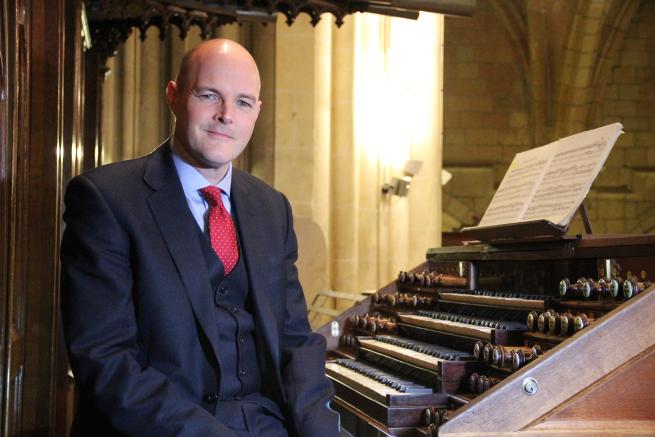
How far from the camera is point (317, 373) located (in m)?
2.47

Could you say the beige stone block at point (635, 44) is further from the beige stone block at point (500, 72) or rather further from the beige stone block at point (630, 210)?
the beige stone block at point (630, 210)

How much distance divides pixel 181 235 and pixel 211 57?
0.44 m

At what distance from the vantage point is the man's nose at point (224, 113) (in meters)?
2.28

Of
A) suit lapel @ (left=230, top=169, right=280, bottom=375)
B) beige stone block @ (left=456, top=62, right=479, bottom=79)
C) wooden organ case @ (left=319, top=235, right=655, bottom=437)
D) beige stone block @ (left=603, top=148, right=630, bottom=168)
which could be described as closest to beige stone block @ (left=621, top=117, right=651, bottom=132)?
beige stone block @ (left=603, top=148, right=630, bottom=168)

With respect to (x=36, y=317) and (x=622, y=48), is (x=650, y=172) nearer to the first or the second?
(x=622, y=48)

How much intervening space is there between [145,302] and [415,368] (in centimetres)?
187

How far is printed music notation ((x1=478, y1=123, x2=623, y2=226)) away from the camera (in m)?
3.75

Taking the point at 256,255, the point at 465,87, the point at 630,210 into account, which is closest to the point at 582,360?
the point at 256,255

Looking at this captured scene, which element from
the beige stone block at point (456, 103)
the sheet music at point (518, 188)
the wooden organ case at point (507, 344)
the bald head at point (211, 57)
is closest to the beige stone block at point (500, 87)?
the beige stone block at point (456, 103)

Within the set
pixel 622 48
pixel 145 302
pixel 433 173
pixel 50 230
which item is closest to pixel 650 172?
pixel 622 48

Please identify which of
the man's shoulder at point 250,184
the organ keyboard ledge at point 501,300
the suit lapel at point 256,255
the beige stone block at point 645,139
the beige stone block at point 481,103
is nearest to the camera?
the suit lapel at point 256,255

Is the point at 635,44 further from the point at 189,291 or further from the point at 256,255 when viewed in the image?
the point at 189,291

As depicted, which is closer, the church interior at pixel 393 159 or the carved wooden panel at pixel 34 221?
the church interior at pixel 393 159

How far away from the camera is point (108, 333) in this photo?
2.14 metres
